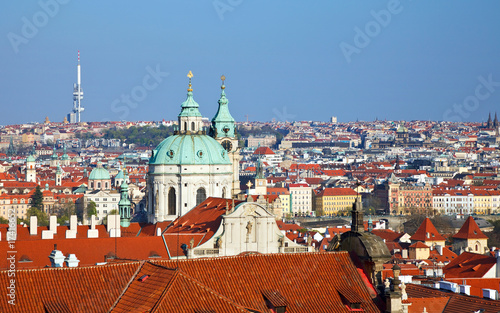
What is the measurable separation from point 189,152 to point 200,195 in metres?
2.30

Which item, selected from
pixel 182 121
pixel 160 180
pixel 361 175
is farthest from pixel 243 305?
pixel 361 175

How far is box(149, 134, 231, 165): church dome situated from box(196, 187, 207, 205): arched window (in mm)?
1324

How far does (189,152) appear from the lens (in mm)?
59156

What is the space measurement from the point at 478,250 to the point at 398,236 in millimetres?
5218

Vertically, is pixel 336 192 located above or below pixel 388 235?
above

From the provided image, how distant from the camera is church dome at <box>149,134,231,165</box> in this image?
5891 cm

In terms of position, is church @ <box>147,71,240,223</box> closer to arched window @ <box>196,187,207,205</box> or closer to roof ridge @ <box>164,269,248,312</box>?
arched window @ <box>196,187,207,205</box>

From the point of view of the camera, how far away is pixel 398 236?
3086 inches

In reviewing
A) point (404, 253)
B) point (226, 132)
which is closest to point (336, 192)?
point (226, 132)

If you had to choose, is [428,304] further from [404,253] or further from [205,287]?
[404,253]

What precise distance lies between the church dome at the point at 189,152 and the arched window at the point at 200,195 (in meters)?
1.32

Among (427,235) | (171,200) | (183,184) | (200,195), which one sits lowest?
(427,235)

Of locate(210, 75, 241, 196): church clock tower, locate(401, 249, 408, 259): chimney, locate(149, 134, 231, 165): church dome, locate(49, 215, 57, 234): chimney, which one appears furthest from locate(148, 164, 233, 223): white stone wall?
locate(401, 249, 408, 259): chimney

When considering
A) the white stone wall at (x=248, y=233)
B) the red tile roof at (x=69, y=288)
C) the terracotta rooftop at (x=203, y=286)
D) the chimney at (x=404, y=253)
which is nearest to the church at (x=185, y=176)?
the chimney at (x=404, y=253)
